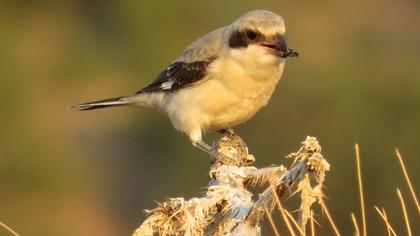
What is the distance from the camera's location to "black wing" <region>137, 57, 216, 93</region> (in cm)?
506

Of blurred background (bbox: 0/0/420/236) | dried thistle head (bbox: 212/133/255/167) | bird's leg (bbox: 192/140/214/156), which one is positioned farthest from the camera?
blurred background (bbox: 0/0/420/236)

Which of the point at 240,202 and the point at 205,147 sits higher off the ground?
the point at 205,147

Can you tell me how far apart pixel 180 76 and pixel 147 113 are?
924 centimetres

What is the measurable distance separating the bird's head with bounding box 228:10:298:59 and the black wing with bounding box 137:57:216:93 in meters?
0.26

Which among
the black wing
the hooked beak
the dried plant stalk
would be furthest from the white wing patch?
the dried plant stalk

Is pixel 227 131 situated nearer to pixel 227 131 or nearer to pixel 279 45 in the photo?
pixel 227 131

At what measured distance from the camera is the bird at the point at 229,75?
184 inches

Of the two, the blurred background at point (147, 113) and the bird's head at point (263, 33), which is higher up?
the blurred background at point (147, 113)

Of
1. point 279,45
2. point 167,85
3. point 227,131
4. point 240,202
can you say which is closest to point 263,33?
point 279,45

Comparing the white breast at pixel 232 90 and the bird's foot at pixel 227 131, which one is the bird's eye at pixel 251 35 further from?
the bird's foot at pixel 227 131

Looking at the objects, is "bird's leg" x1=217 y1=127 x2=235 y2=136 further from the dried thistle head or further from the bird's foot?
the dried thistle head

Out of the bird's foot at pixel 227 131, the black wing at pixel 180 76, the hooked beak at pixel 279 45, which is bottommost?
the bird's foot at pixel 227 131

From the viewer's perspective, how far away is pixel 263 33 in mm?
4617

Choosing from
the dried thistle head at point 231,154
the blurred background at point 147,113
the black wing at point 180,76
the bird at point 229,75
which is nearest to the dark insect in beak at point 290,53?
the bird at point 229,75
